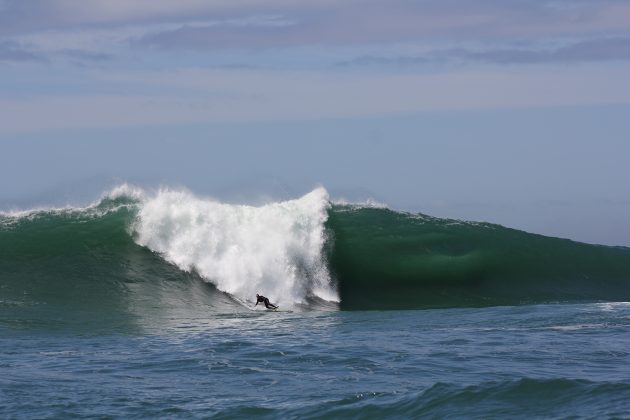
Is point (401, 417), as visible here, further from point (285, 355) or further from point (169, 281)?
point (169, 281)

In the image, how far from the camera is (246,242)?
21312 millimetres

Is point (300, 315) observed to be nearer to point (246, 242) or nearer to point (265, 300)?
point (265, 300)

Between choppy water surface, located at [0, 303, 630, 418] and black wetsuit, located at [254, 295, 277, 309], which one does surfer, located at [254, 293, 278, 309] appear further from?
choppy water surface, located at [0, 303, 630, 418]

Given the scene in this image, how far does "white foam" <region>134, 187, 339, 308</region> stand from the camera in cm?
2003

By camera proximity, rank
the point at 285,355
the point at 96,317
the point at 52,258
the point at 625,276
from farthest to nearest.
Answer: the point at 625,276 < the point at 52,258 < the point at 96,317 < the point at 285,355

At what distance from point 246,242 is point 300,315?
433 cm

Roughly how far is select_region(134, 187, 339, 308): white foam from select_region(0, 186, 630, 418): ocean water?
5 cm

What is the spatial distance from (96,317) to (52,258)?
4.32 m

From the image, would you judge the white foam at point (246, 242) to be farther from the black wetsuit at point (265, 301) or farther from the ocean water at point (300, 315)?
the black wetsuit at point (265, 301)

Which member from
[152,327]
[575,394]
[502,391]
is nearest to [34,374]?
[152,327]

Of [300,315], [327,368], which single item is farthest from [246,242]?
[327,368]

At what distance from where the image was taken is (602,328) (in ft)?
47.1

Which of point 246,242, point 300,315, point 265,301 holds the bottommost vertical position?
point 300,315

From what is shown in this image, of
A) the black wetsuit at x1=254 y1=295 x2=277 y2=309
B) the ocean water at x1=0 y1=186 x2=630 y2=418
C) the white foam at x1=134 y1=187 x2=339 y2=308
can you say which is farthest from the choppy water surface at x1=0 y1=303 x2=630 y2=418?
the white foam at x1=134 y1=187 x2=339 y2=308
